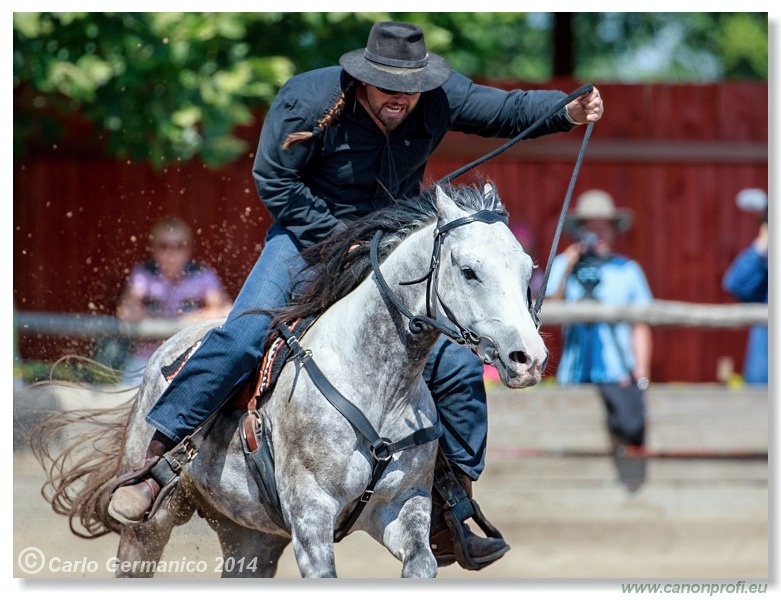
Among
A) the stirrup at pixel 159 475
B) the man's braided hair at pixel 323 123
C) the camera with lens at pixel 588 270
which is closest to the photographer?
the man's braided hair at pixel 323 123

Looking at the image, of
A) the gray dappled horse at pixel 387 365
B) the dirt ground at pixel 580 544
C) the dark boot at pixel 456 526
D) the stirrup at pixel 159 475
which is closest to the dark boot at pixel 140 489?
the stirrup at pixel 159 475

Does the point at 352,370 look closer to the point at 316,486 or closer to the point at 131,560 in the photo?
the point at 316,486

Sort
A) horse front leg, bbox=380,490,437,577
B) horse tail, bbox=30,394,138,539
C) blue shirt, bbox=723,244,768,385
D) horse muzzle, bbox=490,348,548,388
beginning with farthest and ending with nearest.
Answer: blue shirt, bbox=723,244,768,385, horse tail, bbox=30,394,138,539, horse front leg, bbox=380,490,437,577, horse muzzle, bbox=490,348,548,388

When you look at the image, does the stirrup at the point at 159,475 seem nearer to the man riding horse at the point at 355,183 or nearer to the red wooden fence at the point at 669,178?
the man riding horse at the point at 355,183

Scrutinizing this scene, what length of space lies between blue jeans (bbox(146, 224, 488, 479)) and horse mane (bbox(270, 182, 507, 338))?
0.09 metres

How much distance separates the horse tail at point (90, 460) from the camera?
4.83 meters

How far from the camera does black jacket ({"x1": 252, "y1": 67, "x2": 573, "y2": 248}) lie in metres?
4.08

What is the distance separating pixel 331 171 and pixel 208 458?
47.2 inches

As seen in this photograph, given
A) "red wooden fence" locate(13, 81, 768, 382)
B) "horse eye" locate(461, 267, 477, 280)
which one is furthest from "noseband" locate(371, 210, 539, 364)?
"red wooden fence" locate(13, 81, 768, 382)

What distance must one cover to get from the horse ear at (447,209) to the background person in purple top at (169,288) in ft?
10.5

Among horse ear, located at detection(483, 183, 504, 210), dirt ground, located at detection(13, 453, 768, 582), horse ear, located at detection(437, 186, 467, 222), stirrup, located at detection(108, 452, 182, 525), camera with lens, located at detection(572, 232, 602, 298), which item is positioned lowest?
dirt ground, located at detection(13, 453, 768, 582)

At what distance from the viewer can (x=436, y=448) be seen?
13.0ft

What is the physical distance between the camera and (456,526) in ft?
13.9

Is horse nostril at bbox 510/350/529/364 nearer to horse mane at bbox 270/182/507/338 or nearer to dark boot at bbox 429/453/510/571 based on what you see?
horse mane at bbox 270/182/507/338
